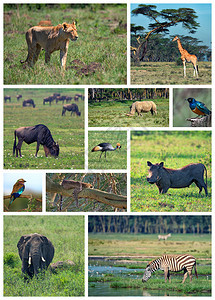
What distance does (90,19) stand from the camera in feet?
52.7

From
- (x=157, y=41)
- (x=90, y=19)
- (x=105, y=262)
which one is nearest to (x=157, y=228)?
(x=105, y=262)

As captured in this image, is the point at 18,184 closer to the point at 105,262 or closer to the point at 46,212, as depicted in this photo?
the point at 46,212

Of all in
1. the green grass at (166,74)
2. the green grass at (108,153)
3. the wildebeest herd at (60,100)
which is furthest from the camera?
the green grass at (166,74)

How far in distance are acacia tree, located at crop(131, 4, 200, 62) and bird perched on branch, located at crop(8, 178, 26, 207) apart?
14.1 feet

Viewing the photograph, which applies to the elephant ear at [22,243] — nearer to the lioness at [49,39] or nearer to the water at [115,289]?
the water at [115,289]

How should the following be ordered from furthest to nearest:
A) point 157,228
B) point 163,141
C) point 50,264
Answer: point 157,228
point 163,141
point 50,264

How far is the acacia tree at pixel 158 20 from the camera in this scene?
14.3 metres

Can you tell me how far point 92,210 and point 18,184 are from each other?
1939 mm

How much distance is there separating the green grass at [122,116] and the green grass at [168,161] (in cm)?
38

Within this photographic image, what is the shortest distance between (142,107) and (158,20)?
94.2 inches

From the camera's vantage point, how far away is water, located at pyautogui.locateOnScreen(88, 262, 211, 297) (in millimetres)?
13312

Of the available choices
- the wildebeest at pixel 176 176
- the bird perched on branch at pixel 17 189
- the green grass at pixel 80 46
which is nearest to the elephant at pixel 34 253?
the bird perched on branch at pixel 17 189

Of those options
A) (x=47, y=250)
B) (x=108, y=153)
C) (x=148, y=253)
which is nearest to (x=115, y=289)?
(x=148, y=253)

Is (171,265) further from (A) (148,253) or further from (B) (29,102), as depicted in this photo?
(B) (29,102)
